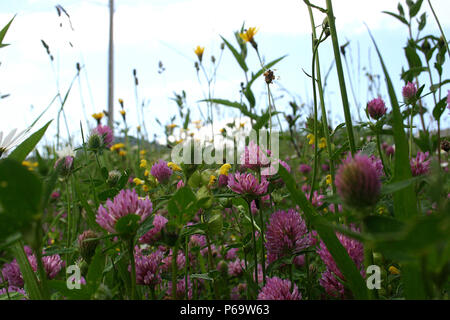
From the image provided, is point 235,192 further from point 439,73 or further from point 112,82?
point 112,82

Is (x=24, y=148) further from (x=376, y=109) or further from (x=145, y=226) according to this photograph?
(x=376, y=109)

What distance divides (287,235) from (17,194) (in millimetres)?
471

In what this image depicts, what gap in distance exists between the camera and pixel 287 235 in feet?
2.06

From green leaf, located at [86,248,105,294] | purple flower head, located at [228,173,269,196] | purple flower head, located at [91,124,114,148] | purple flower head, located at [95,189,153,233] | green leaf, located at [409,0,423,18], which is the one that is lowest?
green leaf, located at [86,248,105,294]

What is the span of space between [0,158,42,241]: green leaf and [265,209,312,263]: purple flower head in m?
0.44

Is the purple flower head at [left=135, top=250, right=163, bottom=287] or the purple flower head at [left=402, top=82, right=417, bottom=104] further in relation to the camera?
the purple flower head at [left=402, top=82, right=417, bottom=104]

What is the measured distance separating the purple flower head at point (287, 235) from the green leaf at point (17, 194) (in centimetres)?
44

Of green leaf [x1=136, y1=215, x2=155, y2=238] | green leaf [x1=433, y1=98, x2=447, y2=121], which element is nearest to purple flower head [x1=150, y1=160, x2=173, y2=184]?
green leaf [x1=136, y1=215, x2=155, y2=238]

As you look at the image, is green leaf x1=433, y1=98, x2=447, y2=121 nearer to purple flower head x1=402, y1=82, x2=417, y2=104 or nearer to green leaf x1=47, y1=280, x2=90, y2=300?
purple flower head x1=402, y1=82, x2=417, y2=104

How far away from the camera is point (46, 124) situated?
61 centimetres

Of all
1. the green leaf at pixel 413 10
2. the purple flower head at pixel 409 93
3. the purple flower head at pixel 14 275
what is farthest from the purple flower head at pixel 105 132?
the green leaf at pixel 413 10

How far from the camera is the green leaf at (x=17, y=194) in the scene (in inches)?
11.0

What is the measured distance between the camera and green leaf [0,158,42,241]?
279mm
